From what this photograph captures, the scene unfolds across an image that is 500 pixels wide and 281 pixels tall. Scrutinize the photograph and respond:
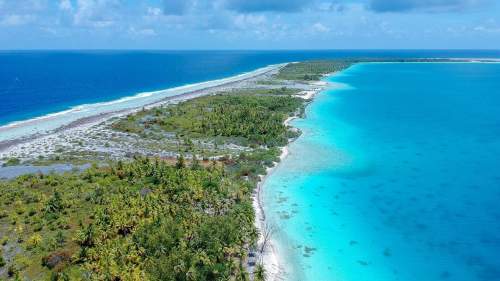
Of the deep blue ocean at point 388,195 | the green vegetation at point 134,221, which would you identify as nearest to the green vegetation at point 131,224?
the green vegetation at point 134,221

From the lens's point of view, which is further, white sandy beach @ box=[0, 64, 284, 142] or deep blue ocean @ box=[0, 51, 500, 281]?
white sandy beach @ box=[0, 64, 284, 142]

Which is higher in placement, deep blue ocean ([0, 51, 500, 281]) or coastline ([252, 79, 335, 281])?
coastline ([252, 79, 335, 281])

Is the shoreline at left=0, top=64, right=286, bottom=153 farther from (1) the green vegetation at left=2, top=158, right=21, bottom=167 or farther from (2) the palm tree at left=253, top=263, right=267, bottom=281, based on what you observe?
(2) the palm tree at left=253, top=263, right=267, bottom=281

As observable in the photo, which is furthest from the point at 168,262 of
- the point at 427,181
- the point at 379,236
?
the point at 427,181

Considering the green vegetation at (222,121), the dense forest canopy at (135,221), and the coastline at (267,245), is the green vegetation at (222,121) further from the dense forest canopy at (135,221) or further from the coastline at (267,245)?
the coastline at (267,245)

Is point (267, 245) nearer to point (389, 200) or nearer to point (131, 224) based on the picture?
point (131, 224)

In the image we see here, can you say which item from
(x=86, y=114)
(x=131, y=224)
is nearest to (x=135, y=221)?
(x=131, y=224)

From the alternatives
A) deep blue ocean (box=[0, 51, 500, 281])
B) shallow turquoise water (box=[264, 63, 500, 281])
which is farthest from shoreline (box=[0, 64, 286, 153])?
shallow turquoise water (box=[264, 63, 500, 281])

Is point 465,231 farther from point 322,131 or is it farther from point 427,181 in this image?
point 322,131
